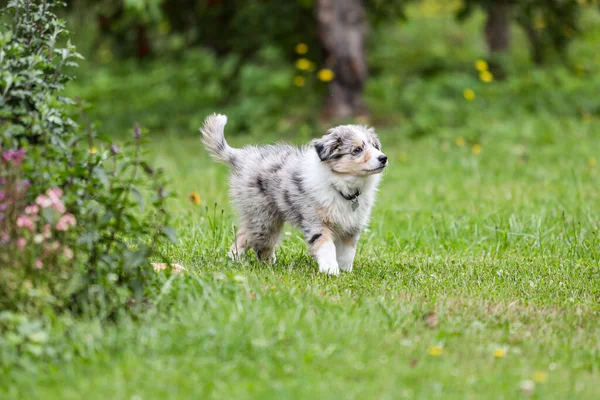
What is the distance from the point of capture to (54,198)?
4.04m

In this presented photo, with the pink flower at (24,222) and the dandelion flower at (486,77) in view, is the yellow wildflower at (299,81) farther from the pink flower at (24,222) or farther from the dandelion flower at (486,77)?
the pink flower at (24,222)

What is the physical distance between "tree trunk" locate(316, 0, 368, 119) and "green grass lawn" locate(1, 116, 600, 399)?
5.15m

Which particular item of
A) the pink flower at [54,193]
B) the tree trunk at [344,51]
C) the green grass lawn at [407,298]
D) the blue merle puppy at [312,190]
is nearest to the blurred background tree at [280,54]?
the tree trunk at [344,51]

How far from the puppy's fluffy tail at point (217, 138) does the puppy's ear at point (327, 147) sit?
2.52 feet

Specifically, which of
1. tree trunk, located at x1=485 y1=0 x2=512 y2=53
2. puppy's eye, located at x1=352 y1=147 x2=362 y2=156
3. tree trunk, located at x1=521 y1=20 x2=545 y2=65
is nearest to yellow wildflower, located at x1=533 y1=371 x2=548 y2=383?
puppy's eye, located at x1=352 y1=147 x2=362 y2=156

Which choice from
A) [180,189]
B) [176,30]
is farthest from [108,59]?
[180,189]

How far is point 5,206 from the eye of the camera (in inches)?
159

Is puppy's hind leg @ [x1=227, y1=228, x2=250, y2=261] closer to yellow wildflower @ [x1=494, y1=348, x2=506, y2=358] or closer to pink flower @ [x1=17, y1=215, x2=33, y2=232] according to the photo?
pink flower @ [x1=17, y1=215, x2=33, y2=232]

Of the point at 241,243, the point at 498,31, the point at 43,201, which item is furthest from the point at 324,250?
the point at 498,31

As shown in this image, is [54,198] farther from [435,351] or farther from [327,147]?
[327,147]

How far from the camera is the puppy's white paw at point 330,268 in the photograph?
557 cm

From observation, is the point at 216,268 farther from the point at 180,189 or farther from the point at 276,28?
the point at 276,28

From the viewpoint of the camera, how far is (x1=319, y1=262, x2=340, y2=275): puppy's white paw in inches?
219

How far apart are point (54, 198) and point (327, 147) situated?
7.40 feet
